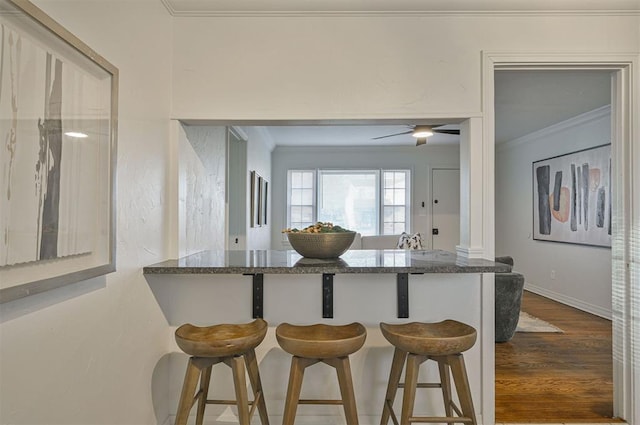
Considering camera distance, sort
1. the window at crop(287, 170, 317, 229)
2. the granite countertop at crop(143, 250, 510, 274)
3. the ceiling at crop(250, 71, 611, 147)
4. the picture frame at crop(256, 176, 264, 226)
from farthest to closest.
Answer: the window at crop(287, 170, 317, 229) < the picture frame at crop(256, 176, 264, 226) < the ceiling at crop(250, 71, 611, 147) < the granite countertop at crop(143, 250, 510, 274)

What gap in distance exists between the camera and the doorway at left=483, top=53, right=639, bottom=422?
1.93 meters

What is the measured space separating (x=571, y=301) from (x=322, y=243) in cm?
428

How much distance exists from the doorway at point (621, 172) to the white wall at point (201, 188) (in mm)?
1702

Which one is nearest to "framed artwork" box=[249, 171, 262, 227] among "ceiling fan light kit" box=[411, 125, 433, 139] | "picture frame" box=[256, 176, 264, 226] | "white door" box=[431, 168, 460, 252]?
"picture frame" box=[256, 176, 264, 226]

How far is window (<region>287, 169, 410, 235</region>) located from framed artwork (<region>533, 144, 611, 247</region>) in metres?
2.06

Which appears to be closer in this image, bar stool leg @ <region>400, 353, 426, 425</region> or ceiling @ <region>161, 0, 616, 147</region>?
bar stool leg @ <region>400, 353, 426, 425</region>

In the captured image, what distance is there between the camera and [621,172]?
1962 millimetres

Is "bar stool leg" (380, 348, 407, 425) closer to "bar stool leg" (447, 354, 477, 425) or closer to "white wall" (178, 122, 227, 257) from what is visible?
"bar stool leg" (447, 354, 477, 425)

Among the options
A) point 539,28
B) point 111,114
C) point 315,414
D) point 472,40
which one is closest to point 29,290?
point 111,114

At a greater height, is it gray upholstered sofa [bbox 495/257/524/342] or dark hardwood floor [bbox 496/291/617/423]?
gray upholstered sofa [bbox 495/257/524/342]

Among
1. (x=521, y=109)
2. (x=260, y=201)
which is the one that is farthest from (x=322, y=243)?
(x=521, y=109)

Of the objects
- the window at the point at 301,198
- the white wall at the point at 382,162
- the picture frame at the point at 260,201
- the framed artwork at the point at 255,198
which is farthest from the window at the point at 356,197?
the framed artwork at the point at 255,198

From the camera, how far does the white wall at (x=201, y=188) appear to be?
2059 mm

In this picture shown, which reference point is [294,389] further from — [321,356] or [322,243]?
[322,243]
